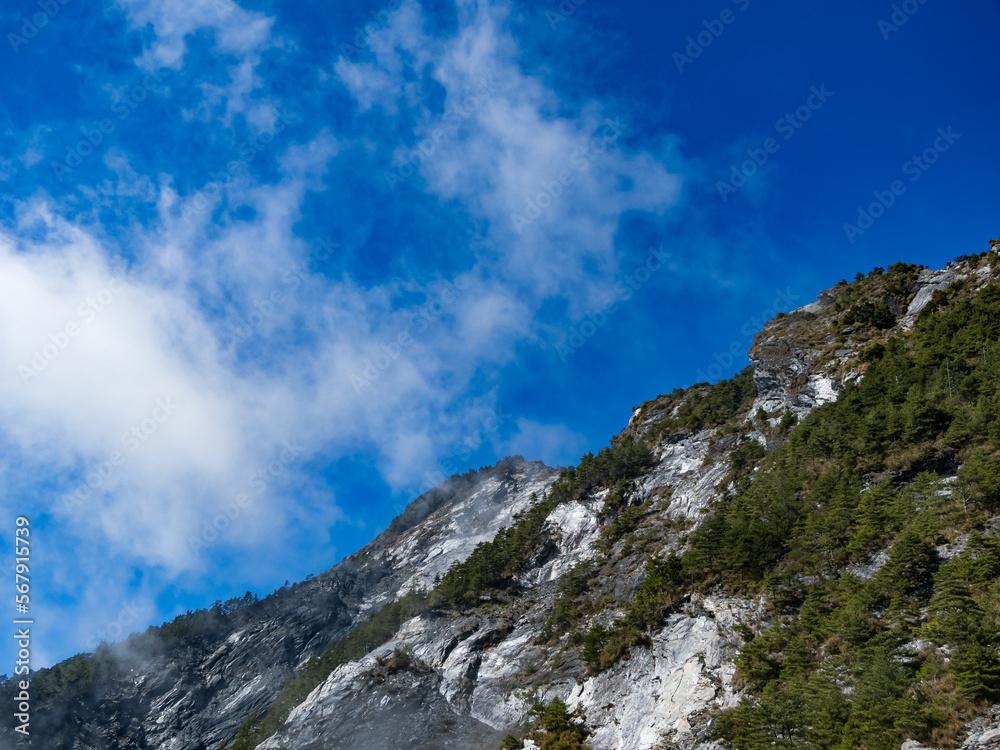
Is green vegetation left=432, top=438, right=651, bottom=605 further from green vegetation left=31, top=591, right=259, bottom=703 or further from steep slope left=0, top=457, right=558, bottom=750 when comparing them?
green vegetation left=31, top=591, right=259, bottom=703

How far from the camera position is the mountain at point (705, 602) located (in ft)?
83.7

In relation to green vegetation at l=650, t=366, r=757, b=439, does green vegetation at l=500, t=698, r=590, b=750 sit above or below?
below

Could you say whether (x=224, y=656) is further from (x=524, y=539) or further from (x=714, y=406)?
(x=714, y=406)

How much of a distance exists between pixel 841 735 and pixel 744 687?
7918mm

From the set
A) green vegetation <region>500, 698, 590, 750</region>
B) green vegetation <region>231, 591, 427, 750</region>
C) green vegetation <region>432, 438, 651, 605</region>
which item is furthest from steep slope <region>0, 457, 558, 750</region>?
green vegetation <region>500, 698, 590, 750</region>

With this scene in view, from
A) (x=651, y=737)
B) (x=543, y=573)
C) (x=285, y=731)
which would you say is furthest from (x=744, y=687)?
(x=285, y=731)

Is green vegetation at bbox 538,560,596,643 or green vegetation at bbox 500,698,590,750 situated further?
green vegetation at bbox 538,560,596,643

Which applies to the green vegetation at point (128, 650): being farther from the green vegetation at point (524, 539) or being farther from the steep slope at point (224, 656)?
the green vegetation at point (524, 539)

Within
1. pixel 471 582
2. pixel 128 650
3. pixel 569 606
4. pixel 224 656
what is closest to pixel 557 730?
pixel 569 606

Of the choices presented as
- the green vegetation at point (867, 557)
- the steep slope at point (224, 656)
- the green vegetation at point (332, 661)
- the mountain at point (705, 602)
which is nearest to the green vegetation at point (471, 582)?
the green vegetation at point (332, 661)

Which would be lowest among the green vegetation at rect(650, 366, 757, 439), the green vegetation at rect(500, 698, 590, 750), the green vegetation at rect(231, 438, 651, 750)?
the green vegetation at rect(500, 698, 590, 750)

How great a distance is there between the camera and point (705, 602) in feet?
128

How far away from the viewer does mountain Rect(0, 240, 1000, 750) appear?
25500mm

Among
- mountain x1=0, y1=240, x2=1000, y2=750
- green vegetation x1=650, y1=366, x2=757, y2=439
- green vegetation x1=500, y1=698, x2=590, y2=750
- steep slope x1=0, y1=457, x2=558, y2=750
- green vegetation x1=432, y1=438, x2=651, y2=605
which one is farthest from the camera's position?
steep slope x1=0, y1=457, x2=558, y2=750
